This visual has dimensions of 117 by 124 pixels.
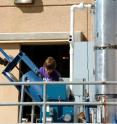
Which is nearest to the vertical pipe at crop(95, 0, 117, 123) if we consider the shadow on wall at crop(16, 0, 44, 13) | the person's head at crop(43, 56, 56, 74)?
the person's head at crop(43, 56, 56, 74)

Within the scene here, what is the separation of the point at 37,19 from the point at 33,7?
1.17 feet

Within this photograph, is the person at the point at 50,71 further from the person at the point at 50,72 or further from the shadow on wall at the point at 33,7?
the shadow on wall at the point at 33,7

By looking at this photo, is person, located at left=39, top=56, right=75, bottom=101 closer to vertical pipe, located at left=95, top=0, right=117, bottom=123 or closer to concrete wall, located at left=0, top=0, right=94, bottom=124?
vertical pipe, located at left=95, top=0, right=117, bottom=123

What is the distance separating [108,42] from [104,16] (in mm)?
448

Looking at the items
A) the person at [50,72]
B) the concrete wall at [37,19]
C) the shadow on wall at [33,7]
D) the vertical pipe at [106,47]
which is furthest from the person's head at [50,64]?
the shadow on wall at [33,7]

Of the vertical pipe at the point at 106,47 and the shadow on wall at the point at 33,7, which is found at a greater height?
the shadow on wall at the point at 33,7

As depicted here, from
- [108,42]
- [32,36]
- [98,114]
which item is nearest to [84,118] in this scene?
[98,114]

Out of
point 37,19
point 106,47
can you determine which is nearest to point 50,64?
point 106,47

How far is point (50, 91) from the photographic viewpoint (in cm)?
842

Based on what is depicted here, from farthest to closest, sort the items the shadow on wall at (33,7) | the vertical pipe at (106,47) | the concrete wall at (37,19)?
1. the shadow on wall at (33,7)
2. the concrete wall at (37,19)
3. the vertical pipe at (106,47)

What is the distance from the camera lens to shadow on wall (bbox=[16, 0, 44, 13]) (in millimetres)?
13562

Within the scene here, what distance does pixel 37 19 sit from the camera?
13.6m

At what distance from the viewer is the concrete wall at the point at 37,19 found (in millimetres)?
13328

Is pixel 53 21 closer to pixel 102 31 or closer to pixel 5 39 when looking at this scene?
pixel 5 39
